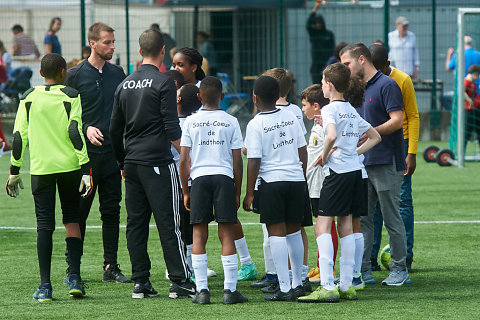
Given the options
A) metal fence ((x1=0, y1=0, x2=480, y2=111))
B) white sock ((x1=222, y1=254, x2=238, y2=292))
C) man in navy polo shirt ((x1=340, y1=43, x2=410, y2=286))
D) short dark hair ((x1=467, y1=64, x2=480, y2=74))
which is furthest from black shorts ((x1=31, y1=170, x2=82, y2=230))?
metal fence ((x1=0, y1=0, x2=480, y2=111))

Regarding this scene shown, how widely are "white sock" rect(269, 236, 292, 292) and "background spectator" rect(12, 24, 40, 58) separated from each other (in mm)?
12494

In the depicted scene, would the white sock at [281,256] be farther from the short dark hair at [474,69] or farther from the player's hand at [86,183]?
the short dark hair at [474,69]

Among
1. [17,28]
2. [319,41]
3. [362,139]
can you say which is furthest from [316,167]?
[17,28]

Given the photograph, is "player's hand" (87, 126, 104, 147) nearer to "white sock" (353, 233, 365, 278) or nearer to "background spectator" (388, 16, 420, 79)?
"white sock" (353, 233, 365, 278)

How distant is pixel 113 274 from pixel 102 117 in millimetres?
1310

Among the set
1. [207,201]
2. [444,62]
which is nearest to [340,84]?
[207,201]

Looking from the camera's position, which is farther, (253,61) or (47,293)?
(253,61)

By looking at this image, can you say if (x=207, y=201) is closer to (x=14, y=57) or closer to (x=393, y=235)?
(x=393, y=235)

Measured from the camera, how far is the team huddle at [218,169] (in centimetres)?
612

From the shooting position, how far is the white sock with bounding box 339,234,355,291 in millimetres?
6188

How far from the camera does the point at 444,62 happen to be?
18.3 meters

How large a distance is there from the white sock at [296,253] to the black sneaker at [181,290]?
775mm

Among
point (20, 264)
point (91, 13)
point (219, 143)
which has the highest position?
point (91, 13)

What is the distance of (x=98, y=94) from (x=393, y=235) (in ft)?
8.77
